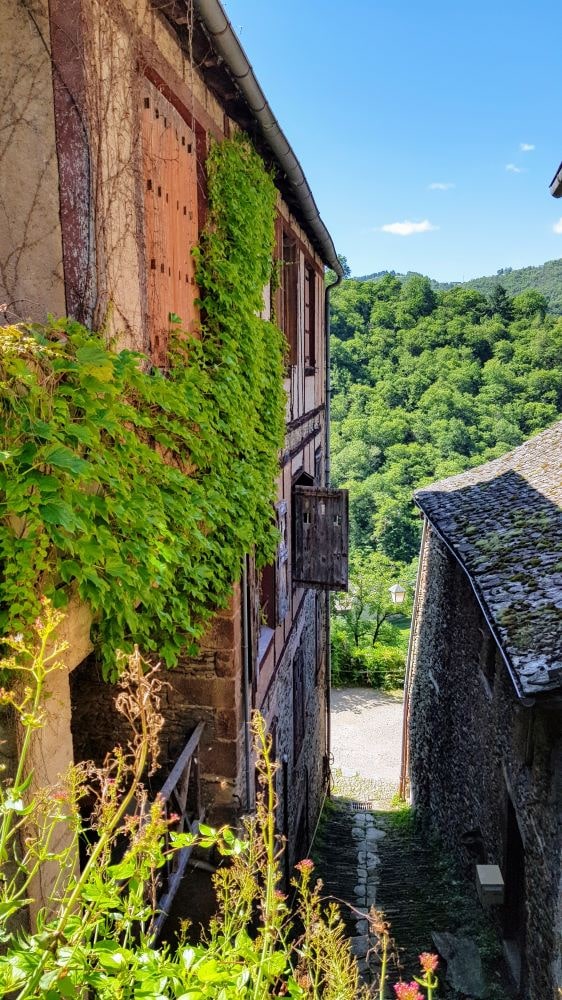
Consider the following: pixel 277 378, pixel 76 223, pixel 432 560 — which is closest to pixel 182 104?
pixel 76 223

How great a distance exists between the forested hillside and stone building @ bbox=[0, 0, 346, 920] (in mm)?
26621

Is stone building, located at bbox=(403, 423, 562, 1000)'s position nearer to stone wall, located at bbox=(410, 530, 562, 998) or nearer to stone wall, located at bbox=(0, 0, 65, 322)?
stone wall, located at bbox=(410, 530, 562, 998)

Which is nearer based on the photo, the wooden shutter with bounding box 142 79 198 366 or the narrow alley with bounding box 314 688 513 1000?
the wooden shutter with bounding box 142 79 198 366

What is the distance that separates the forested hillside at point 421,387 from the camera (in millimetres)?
33656

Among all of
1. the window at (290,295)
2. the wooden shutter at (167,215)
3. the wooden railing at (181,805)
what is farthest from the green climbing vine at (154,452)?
the window at (290,295)

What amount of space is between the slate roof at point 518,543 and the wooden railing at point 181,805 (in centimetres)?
227

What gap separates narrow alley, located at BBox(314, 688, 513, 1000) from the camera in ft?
20.7

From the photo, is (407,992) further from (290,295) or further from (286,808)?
(290,295)

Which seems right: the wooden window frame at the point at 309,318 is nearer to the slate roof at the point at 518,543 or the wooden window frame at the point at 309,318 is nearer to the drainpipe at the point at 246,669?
the slate roof at the point at 518,543

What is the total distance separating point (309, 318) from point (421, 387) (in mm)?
27456

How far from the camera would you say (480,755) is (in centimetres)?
757

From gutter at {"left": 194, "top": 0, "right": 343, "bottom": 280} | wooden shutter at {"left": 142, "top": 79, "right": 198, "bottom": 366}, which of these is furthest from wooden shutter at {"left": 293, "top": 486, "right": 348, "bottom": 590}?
wooden shutter at {"left": 142, "top": 79, "right": 198, "bottom": 366}

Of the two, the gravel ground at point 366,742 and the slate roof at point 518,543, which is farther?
the gravel ground at point 366,742

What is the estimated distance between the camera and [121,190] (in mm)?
3449
